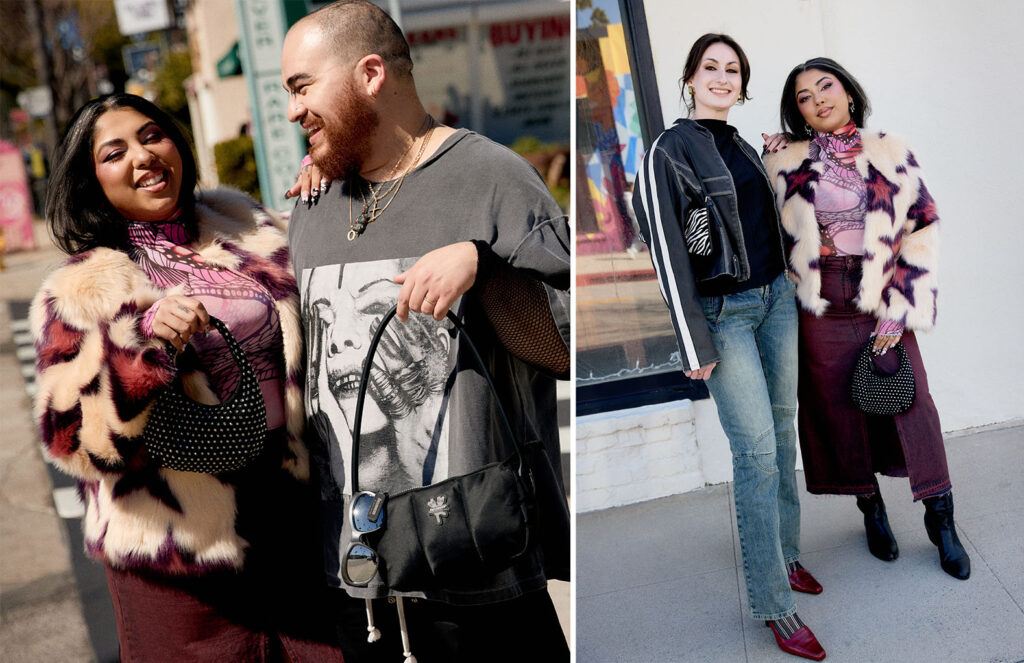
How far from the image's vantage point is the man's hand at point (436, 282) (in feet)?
5.87

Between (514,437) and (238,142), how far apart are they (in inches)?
427

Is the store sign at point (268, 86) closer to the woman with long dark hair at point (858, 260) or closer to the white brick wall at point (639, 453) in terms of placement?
the white brick wall at point (639, 453)

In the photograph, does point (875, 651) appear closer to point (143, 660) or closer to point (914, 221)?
point (914, 221)

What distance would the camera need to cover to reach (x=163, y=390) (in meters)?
1.98

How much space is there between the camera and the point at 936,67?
12.5ft

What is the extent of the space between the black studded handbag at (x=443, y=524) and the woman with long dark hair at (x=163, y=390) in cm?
34

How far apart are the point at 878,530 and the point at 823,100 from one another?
1602 mm

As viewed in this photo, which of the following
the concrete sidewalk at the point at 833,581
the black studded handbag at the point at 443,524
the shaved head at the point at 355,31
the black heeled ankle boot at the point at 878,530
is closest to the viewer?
the black studded handbag at the point at 443,524

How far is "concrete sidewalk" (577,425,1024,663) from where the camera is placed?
2881 millimetres

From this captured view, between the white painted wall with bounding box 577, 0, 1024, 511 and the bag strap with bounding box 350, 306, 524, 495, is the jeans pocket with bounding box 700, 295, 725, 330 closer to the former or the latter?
the bag strap with bounding box 350, 306, 524, 495

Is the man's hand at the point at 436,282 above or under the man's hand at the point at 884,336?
above

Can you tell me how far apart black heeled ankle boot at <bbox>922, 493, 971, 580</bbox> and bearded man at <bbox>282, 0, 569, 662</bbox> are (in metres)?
1.78

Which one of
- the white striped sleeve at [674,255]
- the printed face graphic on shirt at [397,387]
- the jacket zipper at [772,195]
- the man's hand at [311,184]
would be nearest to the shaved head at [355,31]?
the man's hand at [311,184]

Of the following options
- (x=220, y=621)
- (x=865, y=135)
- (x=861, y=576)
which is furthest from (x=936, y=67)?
(x=220, y=621)
